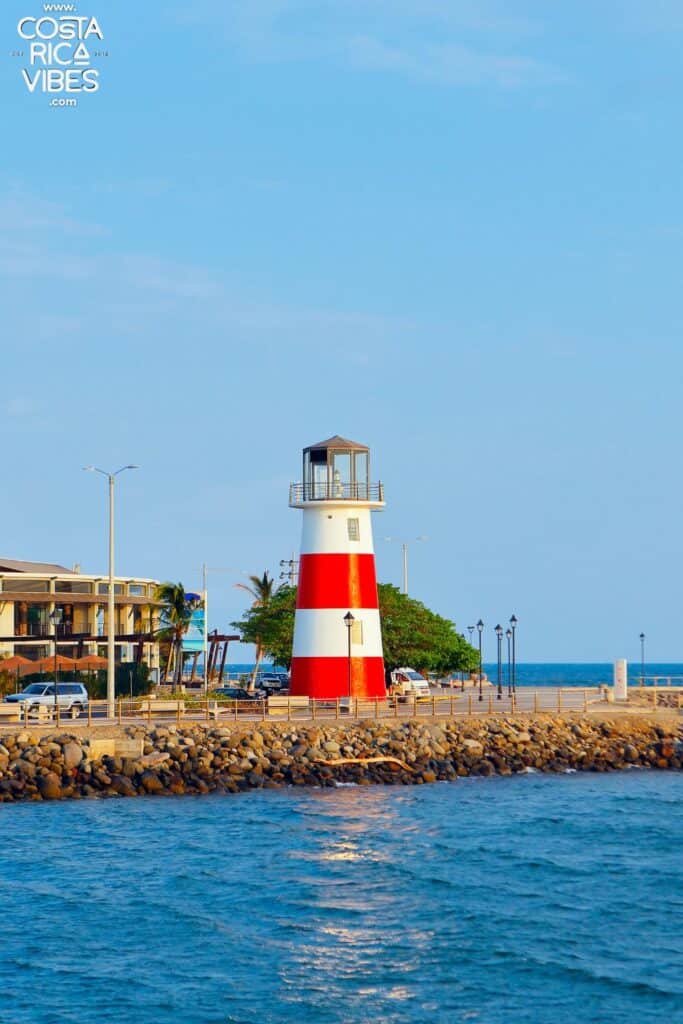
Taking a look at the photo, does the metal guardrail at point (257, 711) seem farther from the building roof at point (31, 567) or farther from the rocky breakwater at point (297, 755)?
the building roof at point (31, 567)

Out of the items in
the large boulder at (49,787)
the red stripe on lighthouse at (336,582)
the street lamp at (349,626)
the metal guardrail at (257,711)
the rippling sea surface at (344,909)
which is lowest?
the rippling sea surface at (344,909)

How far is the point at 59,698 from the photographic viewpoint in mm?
54312

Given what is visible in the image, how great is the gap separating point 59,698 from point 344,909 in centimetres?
2671

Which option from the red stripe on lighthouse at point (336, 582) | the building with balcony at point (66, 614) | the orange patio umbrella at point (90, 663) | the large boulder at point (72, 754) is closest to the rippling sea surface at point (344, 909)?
the large boulder at point (72, 754)

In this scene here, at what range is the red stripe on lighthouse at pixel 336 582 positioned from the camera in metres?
56.0

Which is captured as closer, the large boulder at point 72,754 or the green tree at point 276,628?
the large boulder at point 72,754

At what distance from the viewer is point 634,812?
4291cm

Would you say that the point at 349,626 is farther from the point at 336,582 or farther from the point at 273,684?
the point at 273,684

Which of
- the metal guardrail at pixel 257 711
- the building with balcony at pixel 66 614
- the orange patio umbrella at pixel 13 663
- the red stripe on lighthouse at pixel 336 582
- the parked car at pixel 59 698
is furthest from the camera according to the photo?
the building with balcony at pixel 66 614

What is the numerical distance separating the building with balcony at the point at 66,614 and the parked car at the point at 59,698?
2300cm

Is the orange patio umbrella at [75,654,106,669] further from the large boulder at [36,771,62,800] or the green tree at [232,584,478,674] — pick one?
the large boulder at [36,771,62,800]

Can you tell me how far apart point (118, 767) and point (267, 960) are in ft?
63.0

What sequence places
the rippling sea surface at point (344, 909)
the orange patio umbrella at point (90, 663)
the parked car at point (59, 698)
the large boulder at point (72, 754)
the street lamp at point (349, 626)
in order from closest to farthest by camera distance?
the rippling sea surface at point (344, 909) → the large boulder at point (72, 754) → the parked car at point (59, 698) → the street lamp at point (349, 626) → the orange patio umbrella at point (90, 663)

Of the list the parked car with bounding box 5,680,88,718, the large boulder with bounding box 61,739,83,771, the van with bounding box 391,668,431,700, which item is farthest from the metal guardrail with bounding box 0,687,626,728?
the van with bounding box 391,668,431,700
